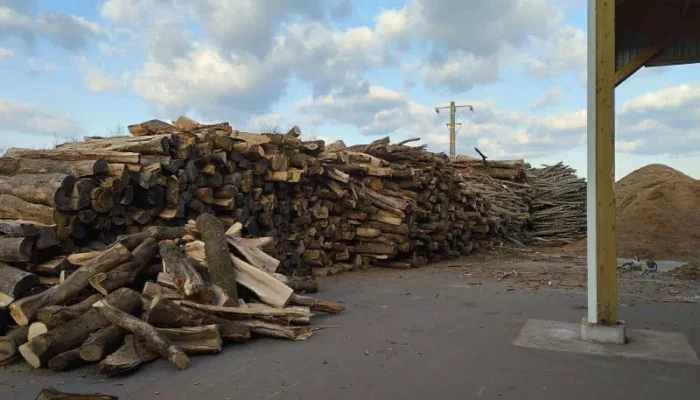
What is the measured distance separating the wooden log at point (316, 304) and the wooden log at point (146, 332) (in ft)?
6.51

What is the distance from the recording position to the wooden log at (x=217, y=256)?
20.8 feet

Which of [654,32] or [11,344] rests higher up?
[654,32]

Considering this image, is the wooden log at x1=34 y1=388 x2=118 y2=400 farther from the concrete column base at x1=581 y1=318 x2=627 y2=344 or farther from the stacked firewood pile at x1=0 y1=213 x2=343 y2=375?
the concrete column base at x1=581 y1=318 x2=627 y2=344

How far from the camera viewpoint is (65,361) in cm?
482

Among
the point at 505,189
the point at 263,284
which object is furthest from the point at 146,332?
the point at 505,189

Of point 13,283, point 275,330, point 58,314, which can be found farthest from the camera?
point 275,330

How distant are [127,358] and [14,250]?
7.29 feet

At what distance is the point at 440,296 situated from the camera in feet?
29.0

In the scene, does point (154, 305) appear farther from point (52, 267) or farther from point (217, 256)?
Result: point (52, 267)

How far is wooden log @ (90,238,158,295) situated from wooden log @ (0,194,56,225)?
1.26 meters

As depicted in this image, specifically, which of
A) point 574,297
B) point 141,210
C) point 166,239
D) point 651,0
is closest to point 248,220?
point 141,210

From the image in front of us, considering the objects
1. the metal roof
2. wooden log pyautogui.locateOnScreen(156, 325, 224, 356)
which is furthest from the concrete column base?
wooden log pyautogui.locateOnScreen(156, 325, 224, 356)

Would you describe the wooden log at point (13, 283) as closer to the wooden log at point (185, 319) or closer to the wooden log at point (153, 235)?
the wooden log at point (153, 235)

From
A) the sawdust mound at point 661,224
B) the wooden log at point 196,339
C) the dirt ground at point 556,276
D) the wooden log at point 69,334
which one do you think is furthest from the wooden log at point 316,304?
the sawdust mound at point 661,224
